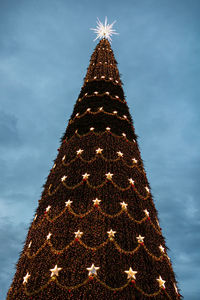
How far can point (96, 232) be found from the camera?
9.31 feet

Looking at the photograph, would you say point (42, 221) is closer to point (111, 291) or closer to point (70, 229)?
point (70, 229)

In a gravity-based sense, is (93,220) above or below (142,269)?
above

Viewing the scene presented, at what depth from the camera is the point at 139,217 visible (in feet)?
10.5

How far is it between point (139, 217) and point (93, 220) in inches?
28.7

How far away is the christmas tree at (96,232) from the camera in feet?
8.18

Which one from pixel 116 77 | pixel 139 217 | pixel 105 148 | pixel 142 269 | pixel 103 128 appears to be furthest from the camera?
pixel 116 77

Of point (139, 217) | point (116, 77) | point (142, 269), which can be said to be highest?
point (116, 77)

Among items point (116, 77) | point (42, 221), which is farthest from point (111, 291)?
point (116, 77)

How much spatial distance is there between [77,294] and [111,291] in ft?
1.24

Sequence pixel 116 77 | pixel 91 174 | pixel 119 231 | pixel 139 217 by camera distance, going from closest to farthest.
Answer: pixel 119 231, pixel 139 217, pixel 91 174, pixel 116 77

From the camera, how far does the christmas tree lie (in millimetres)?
2492

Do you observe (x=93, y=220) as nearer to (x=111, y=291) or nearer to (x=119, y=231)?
(x=119, y=231)

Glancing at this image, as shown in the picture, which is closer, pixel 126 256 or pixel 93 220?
pixel 126 256

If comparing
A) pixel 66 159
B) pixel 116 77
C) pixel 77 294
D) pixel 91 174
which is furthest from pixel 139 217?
pixel 116 77
